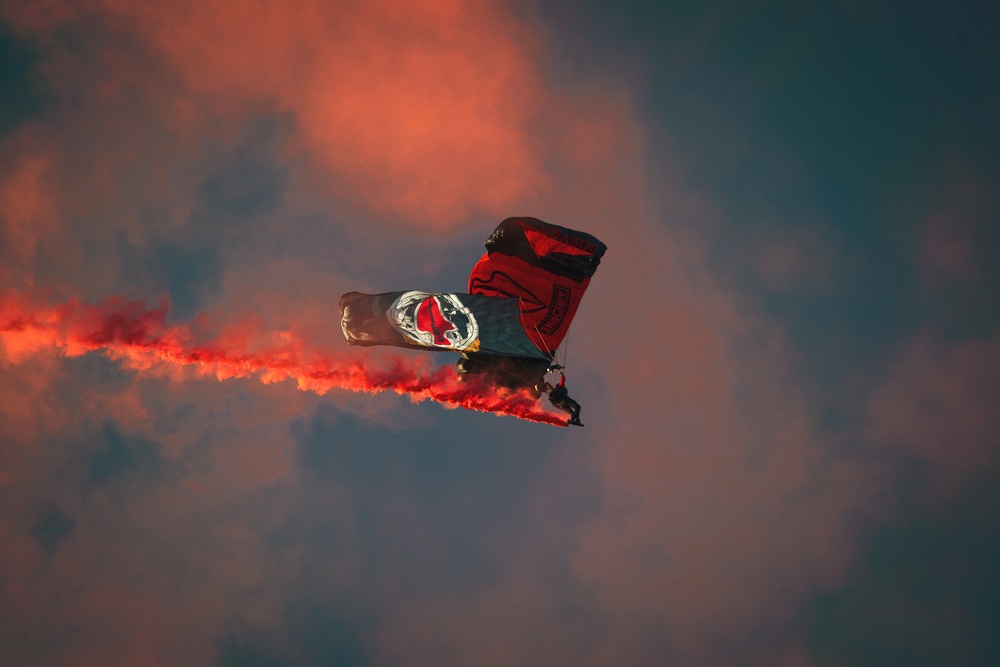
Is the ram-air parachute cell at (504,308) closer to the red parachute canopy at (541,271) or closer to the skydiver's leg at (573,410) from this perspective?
the red parachute canopy at (541,271)

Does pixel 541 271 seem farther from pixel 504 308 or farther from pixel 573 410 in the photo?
pixel 573 410

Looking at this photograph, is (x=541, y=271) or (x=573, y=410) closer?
(x=573, y=410)

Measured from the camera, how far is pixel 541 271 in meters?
27.5

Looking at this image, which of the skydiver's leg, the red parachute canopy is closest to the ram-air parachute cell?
the red parachute canopy

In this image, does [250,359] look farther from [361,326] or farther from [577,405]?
[577,405]

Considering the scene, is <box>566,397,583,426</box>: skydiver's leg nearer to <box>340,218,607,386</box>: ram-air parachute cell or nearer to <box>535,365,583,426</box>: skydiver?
<box>535,365,583,426</box>: skydiver

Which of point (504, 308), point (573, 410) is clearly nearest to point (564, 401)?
point (573, 410)

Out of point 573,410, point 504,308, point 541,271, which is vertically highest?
point 541,271

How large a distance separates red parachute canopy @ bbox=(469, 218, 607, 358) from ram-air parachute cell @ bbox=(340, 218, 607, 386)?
0.09 feet

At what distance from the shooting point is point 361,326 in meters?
27.4

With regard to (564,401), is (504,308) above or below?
above

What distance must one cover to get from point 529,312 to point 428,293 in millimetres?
2950

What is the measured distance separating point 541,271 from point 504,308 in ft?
6.08

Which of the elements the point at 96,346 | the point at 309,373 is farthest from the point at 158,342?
the point at 309,373
